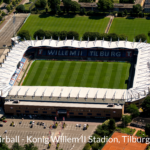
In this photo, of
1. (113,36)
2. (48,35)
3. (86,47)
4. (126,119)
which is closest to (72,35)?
(48,35)

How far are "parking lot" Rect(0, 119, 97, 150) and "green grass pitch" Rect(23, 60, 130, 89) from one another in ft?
85.4

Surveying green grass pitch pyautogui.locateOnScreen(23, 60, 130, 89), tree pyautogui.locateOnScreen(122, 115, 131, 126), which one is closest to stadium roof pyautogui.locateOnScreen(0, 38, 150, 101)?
green grass pitch pyautogui.locateOnScreen(23, 60, 130, 89)

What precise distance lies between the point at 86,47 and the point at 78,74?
1710 centimetres

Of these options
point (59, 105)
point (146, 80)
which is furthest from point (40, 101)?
point (146, 80)

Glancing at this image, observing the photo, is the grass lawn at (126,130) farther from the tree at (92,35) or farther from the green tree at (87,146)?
the tree at (92,35)

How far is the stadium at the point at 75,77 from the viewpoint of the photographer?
149250mm

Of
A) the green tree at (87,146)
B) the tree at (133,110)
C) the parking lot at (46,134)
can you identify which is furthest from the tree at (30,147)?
the tree at (133,110)

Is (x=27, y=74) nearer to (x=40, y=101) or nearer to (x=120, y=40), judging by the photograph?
(x=40, y=101)

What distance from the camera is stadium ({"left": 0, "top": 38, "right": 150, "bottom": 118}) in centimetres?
14925

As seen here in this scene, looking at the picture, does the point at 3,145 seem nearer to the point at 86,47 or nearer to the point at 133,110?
the point at 133,110

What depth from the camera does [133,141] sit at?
13325 cm

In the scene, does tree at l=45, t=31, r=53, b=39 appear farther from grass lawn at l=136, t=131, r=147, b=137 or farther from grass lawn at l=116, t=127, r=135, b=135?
grass lawn at l=136, t=131, r=147, b=137

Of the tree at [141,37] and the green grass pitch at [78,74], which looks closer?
the green grass pitch at [78,74]

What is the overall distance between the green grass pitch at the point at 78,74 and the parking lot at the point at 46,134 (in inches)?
1025
